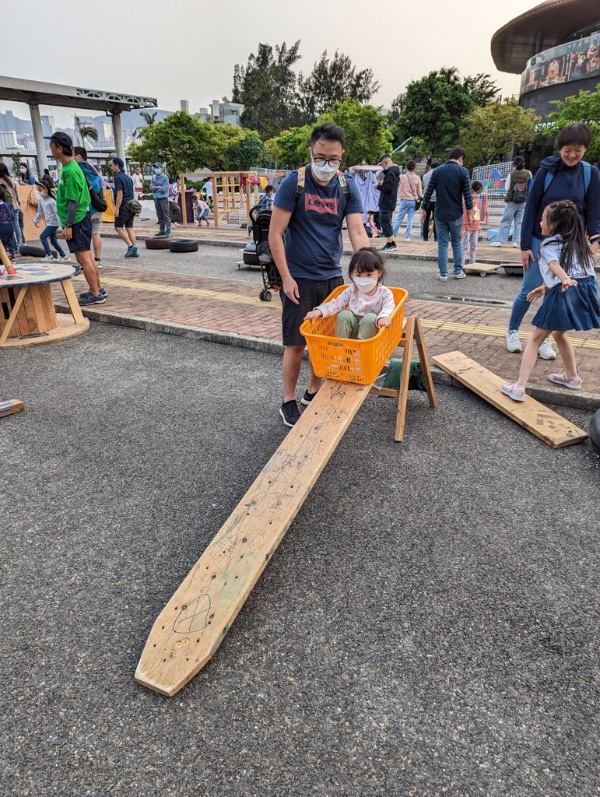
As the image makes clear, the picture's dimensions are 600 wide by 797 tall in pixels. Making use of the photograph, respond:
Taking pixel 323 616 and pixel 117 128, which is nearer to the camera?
pixel 323 616

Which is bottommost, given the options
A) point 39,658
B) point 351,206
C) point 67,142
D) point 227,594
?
point 39,658

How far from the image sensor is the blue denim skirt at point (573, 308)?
12.9 ft

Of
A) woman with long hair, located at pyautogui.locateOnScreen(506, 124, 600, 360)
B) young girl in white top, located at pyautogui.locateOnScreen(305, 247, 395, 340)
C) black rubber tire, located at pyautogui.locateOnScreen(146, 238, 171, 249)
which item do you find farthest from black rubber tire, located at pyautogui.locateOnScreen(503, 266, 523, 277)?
black rubber tire, located at pyautogui.locateOnScreen(146, 238, 171, 249)

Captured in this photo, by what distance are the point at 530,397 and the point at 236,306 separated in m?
4.72

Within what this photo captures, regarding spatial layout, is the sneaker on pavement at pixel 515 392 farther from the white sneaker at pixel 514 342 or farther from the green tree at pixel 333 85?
the green tree at pixel 333 85

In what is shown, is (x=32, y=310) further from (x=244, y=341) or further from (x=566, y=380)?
(x=566, y=380)

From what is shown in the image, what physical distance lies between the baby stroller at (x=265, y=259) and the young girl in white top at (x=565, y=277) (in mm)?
4242

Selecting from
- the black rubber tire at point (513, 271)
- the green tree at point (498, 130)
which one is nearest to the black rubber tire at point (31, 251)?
the black rubber tire at point (513, 271)

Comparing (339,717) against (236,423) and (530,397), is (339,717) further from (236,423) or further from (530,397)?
(530,397)

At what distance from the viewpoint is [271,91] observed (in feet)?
251

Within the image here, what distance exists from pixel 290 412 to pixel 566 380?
2.42 metres

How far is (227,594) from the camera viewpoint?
217cm

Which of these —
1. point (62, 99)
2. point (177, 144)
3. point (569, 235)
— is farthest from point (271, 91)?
point (569, 235)

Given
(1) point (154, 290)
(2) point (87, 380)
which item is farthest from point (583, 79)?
(2) point (87, 380)
